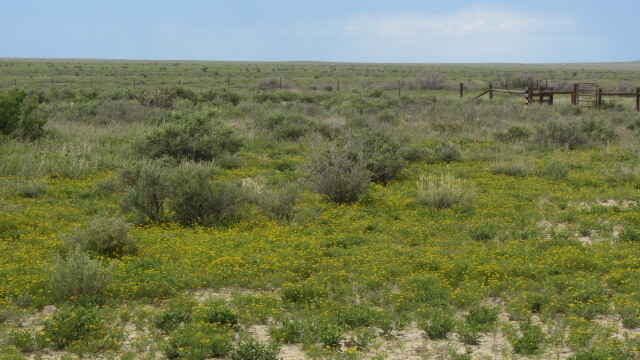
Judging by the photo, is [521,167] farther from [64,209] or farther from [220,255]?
[64,209]

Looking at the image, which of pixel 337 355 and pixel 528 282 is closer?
pixel 337 355

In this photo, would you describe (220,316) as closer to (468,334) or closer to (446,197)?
(468,334)

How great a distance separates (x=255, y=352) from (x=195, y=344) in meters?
0.72

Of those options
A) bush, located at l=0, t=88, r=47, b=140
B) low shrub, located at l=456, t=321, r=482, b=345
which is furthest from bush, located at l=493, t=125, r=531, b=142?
low shrub, located at l=456, t=321, r=482, b=345

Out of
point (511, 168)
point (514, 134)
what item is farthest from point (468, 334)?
point (514, 134)

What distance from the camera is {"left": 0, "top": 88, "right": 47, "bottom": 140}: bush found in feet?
62.6

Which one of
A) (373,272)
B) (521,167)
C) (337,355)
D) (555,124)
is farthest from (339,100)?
(337,355)

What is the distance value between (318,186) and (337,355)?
7.81m

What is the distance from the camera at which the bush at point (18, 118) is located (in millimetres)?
19078

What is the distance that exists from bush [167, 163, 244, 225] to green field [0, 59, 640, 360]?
0.04 metres

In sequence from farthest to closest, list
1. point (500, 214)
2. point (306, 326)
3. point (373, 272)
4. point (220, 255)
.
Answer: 1. point (500, 214)
2. point (220, 255)
3. point (373, 272)
4. point (306, 326)

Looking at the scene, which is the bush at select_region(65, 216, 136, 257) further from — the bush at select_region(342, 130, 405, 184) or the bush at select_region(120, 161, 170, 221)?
the bush at select_region(342, 130, 405, 184)

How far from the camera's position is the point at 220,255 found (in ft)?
31.4

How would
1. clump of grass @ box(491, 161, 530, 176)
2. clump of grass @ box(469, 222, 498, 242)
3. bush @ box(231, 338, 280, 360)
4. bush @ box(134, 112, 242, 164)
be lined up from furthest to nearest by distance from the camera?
bush @ box(134, 112, 242, 164), clump of grass @ box(491, 161, 530, 176), clump of grass @ box(469, 222, 498, 242), bush @ box(231, 338, 280, 360)
